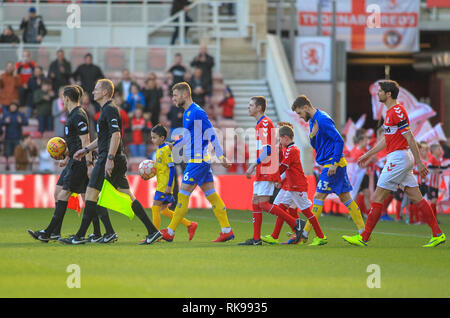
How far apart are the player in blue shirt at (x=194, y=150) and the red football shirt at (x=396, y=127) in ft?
7.17

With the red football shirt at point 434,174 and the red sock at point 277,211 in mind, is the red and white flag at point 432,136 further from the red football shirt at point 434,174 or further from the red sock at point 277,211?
the red sock at point 277,211

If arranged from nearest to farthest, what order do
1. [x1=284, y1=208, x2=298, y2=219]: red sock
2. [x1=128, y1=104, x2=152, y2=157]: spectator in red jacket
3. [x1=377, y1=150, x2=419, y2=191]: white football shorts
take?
[x1=377, y1=150, x2=419, y2=191]: white football shorts
[x1=284, y1=208, x2=298, y2=219]: red sock
[x1=128, y1=104, x2=152, y2=157]: spectator in red jacket

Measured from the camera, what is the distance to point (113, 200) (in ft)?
40.4

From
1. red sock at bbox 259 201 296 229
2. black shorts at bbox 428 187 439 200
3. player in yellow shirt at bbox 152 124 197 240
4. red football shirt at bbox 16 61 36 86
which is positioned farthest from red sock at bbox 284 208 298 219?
red football shirt at bbox 16 61 36 86

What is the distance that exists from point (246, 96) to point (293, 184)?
A: 673 inches

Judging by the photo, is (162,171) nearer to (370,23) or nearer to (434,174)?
(434,174)

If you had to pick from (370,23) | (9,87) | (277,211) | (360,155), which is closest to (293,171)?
(277,211)

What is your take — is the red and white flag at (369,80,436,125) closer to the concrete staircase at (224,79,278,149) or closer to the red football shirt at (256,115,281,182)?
the concrete staircase at (224,79,278,149)

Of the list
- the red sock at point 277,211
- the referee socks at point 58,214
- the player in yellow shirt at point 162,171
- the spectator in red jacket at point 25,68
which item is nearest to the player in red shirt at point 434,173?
the player in yellow shirt at point 162,171

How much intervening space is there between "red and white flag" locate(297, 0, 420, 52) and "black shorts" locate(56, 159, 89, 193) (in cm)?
2090

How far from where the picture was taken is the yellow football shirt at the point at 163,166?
559 inches

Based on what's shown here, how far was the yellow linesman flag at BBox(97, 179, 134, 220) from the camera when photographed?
40.3 ft
